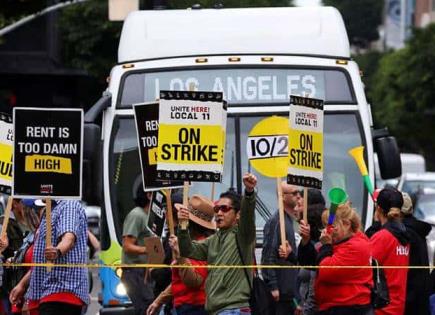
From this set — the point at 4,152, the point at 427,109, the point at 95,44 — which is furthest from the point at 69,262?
the point at 427,109

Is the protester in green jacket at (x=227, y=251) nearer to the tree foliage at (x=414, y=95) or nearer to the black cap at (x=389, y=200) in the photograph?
the black cap at (x=389, y=200)

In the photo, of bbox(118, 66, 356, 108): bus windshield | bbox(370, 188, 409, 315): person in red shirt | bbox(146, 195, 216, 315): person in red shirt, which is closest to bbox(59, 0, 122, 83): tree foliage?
bbox(118, 66, 356, 108): bus windshield

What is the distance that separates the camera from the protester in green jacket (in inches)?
387

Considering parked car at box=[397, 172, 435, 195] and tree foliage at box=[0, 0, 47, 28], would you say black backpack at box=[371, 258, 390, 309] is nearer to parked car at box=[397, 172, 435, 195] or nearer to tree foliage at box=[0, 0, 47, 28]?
parked car at box=[397, 172, 435, 195]

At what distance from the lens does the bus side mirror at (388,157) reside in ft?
43.5

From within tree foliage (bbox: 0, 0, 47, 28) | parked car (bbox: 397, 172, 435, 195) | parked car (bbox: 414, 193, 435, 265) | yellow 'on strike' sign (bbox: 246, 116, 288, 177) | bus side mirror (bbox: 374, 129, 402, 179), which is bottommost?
parked car (bbox: 397, 172, 435, 195)

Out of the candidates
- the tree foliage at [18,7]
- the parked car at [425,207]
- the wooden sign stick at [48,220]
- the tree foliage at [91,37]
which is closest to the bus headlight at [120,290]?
the wooden sign stick at [48,220]

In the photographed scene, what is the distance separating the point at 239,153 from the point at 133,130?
3.44 ft

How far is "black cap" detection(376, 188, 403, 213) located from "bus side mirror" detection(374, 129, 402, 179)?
2.28 m

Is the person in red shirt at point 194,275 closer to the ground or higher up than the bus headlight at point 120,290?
higher up

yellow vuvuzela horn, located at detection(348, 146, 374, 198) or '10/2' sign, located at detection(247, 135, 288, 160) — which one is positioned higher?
'10/2' sign, located at detection(247, 135, 288, 160)

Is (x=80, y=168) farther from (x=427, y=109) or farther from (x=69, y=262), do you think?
(x=427, y=109)

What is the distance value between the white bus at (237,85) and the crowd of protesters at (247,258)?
42.9 inches

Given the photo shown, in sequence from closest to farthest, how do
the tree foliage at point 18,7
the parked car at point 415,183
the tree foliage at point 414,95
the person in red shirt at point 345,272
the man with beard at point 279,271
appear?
the person in red shirt at point 345,272
the man with beard at point 279,271
the parked car at point 415,183
the tree foliage at point 18,7
the tree foliage at point 414,95
